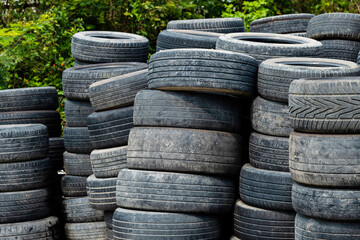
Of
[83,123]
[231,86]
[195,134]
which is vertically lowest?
[83,123]

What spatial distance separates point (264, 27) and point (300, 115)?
4.51 meters

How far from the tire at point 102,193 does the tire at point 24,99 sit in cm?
168

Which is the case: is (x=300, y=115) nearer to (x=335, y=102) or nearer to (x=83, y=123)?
(x=335, y=102)

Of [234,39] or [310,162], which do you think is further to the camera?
[234,39]

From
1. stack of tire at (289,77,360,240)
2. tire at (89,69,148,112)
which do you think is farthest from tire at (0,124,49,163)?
stack of tire at (289,77,360,240)

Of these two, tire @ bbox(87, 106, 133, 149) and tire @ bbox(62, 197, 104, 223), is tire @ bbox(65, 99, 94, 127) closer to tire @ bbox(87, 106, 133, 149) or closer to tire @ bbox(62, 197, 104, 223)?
tire @ bbox(87, 106, 133, 149)

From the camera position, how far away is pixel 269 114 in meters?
5.82

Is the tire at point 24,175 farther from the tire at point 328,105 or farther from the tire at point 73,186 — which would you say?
the tire at point 328,105

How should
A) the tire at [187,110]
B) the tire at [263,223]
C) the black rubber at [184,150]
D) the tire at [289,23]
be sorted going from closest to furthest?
the tire at [263,223]
the black rubber at [184,150]
the tire at [187,110]
the tire at [289,23]

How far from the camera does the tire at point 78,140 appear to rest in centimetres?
768

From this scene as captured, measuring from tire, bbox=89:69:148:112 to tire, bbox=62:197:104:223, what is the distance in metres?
1.55

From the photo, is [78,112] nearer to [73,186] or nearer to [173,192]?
[73,186]

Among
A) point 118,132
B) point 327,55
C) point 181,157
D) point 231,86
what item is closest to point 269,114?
point 231,86

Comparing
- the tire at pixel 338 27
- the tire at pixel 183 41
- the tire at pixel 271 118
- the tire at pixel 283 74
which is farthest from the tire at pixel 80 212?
the tire at pixel 338 27
